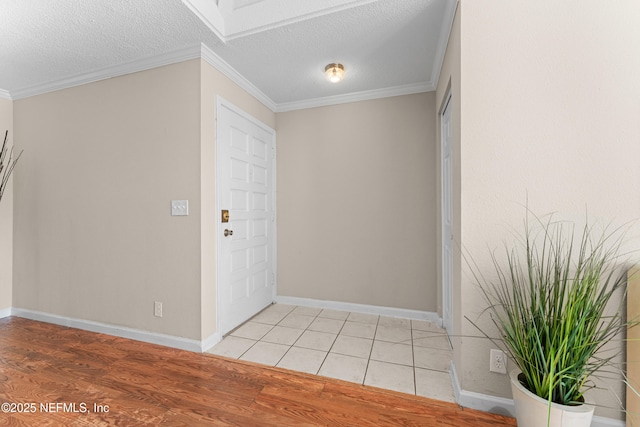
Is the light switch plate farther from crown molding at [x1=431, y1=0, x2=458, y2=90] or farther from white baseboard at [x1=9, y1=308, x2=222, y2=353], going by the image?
crown molding at [x1=431, y1=0, x2=458, y2=90]

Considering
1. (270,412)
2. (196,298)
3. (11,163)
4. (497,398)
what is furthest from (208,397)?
(11,163)

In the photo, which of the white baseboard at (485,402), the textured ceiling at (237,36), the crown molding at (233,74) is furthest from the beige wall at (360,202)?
the white baseboard at (485,402)

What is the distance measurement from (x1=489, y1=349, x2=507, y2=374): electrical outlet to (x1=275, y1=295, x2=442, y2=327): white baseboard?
44.2 inches

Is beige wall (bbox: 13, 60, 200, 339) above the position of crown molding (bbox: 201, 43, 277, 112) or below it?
below

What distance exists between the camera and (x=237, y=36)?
199 centimetres

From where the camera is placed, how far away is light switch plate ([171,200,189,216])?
2.16 m

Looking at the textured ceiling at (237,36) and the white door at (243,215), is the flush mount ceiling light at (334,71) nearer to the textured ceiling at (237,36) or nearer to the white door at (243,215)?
the textured ceiling at (237,36)

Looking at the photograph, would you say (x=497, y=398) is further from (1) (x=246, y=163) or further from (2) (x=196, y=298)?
(1) (x=246, y=163)

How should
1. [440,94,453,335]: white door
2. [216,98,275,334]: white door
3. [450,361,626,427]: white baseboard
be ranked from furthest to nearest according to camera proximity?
[216,98,275,334]: white door, [440,94,453,335]: white door, [450,361,626,427]: white baseboard

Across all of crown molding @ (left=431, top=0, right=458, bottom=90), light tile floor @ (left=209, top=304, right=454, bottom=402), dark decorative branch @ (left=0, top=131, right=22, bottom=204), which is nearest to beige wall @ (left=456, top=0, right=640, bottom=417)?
crown molding @ (left=431, top=0, right=458, bottom=90)

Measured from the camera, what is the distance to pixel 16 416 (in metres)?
1.44

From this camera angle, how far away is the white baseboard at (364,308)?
272 cm

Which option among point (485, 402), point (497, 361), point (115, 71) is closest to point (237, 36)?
point (115, 71)

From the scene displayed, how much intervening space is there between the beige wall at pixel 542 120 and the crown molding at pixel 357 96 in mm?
1242
